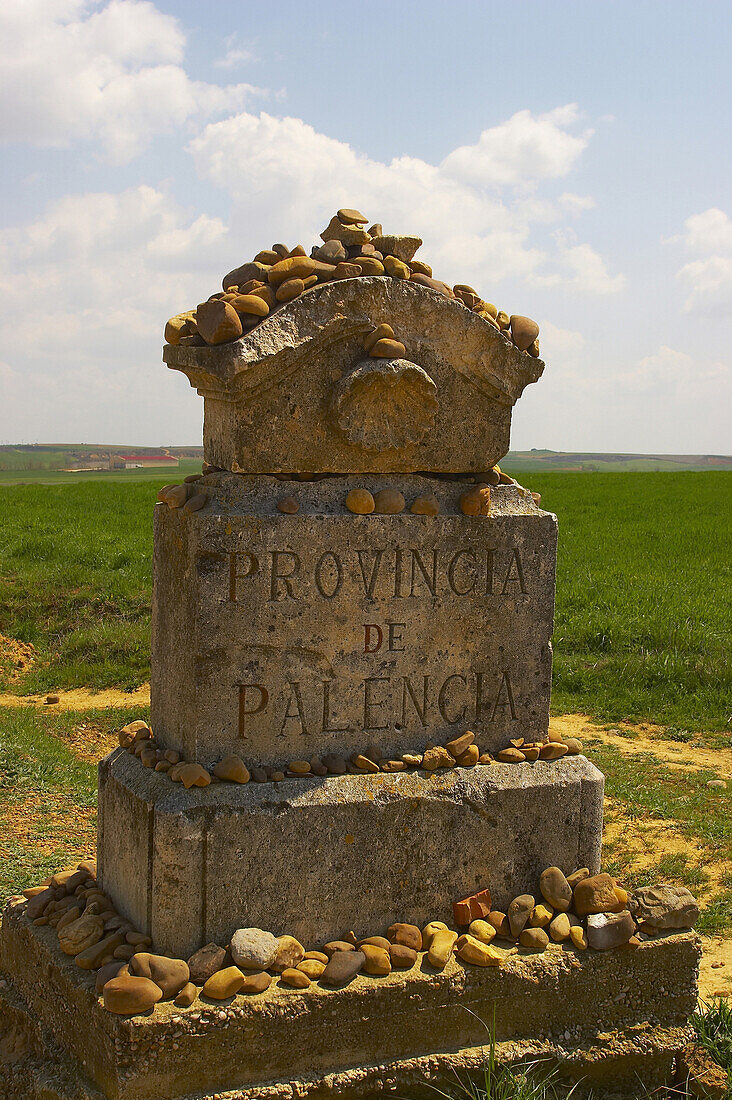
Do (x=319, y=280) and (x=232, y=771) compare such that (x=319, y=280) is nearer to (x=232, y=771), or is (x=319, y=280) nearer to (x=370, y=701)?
(x=370, y=701)

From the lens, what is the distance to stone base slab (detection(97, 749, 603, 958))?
306 centimetres

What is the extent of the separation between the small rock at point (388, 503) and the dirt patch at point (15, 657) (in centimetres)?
665

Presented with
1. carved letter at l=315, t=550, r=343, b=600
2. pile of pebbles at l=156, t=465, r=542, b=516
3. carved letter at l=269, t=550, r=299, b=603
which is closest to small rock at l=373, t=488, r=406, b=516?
pile of pebbles at l=156, t=465, r=542, b=516

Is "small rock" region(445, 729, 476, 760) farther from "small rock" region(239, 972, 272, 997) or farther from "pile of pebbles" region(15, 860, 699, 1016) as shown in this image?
"small rock" region(239, 972, 272, 997)

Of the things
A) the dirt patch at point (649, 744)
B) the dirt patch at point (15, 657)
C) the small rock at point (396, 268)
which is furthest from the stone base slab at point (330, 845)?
the dirt patch at point (15, 657)

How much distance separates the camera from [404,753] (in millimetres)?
3482

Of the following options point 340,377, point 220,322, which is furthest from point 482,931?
point 220,322

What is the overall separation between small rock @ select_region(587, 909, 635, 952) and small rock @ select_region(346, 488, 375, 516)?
5.20 ft

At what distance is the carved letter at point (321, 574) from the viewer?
329cm

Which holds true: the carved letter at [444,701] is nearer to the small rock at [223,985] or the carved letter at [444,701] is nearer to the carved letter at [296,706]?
the carved letter at [296,706]

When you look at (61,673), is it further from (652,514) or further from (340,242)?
(652,514)

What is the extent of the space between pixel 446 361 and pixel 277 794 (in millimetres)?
1591

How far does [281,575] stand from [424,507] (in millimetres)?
572

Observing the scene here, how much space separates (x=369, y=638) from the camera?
11.1 feet
